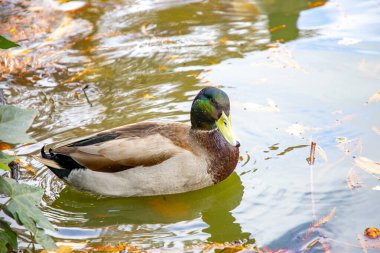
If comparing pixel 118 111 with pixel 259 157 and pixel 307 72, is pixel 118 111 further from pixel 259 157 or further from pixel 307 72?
pixel 307 72

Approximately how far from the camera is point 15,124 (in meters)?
3.49

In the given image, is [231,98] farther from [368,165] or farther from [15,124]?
[15,124]

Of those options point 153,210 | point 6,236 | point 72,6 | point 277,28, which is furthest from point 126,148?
point 72,6

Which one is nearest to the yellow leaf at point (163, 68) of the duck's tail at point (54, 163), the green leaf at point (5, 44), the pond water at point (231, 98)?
the pond water at point (231, 98)

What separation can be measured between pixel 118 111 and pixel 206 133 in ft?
4.65

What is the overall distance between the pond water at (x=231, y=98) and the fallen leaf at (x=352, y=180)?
14 millimetres

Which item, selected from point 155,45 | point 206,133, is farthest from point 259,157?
point 155,45

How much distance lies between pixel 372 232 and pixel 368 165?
981mm

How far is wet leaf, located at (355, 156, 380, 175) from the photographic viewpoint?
526 cm

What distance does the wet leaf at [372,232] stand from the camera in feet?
14.5

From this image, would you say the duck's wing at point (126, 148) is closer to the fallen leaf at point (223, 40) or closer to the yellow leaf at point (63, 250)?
the yellow leaf at point (63, 250)

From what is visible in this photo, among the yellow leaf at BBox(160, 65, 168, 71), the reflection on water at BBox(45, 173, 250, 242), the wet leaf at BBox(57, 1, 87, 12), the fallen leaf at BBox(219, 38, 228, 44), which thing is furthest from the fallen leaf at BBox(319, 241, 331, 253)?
the wet leaf at BBox(57, 1, 87, 12)

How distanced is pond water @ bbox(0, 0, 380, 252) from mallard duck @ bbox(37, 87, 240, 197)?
152 mm

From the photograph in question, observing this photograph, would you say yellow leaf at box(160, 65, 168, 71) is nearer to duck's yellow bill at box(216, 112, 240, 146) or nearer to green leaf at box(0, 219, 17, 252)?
duck's yellow bill at box(216, 112, 240, 146)
